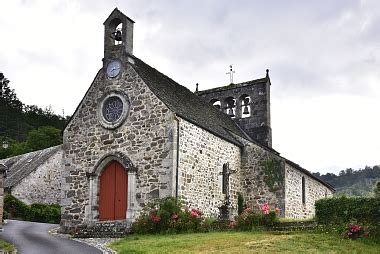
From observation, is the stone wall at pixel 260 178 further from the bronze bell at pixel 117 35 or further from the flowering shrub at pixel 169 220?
the bronze bell at pixel 117 35

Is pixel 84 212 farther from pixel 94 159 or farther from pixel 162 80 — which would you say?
pixel 162 80

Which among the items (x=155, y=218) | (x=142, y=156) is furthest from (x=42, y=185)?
(x=155, y=218)

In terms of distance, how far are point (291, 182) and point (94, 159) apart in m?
10.4

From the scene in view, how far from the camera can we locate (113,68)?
78.7 ft

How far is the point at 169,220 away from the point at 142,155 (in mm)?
3398

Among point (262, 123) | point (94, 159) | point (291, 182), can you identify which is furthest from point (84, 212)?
point (262, 123)

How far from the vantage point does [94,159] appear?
23.7m

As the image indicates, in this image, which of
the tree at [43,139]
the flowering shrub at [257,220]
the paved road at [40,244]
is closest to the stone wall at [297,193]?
the flowering shrub at [257,220]

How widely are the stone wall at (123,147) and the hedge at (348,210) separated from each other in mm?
5830

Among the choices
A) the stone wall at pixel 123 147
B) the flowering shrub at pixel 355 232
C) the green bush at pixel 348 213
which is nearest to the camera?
the flowering shrub at pixel 355 232

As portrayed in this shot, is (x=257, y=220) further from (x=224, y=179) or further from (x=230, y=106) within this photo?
(x=230, y=106)

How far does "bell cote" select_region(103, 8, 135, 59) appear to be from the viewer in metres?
23.9

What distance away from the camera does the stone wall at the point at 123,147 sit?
21.9 m

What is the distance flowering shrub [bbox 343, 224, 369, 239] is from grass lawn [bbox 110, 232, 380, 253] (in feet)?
1.07
